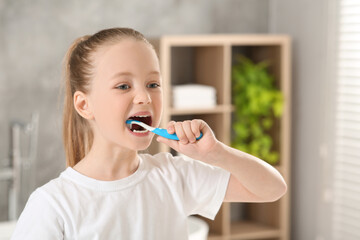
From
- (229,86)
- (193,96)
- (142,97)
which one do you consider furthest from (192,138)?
(229,86)

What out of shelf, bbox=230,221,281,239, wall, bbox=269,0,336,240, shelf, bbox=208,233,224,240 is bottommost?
shelf, bbox=230,221,281,239

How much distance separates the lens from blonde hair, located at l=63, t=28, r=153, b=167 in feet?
3.77

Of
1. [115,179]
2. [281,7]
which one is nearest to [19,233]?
[115,179]

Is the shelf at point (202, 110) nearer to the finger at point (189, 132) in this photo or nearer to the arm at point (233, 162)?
the arm at point (233, 162)

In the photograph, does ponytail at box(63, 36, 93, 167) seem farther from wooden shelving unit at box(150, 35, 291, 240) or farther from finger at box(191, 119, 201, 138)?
wooden shelving unit at box(150, 35, 291, 240)

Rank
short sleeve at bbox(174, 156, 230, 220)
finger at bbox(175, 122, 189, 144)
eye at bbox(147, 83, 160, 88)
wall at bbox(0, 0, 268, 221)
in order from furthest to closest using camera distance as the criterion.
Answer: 1. wall at bbox(0, 0, 268, 221)
2. short sleeve at bbox(174, 156, 230, 220)
3. eye at bbox(147, 83, 160, 88)
4. finger at bbox(175, 122, 189, 144)

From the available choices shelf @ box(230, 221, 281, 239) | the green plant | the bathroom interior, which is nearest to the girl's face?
the bathroom interior

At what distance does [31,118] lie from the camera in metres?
2.92

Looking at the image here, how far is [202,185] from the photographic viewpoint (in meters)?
1.24

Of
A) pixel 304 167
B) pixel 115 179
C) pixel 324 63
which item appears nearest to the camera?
pixel 115 179

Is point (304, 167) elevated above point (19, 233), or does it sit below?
below

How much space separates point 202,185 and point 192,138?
239 mm

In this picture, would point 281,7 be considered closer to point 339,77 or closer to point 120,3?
point 339,77

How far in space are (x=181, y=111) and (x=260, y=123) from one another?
0.69 meters
